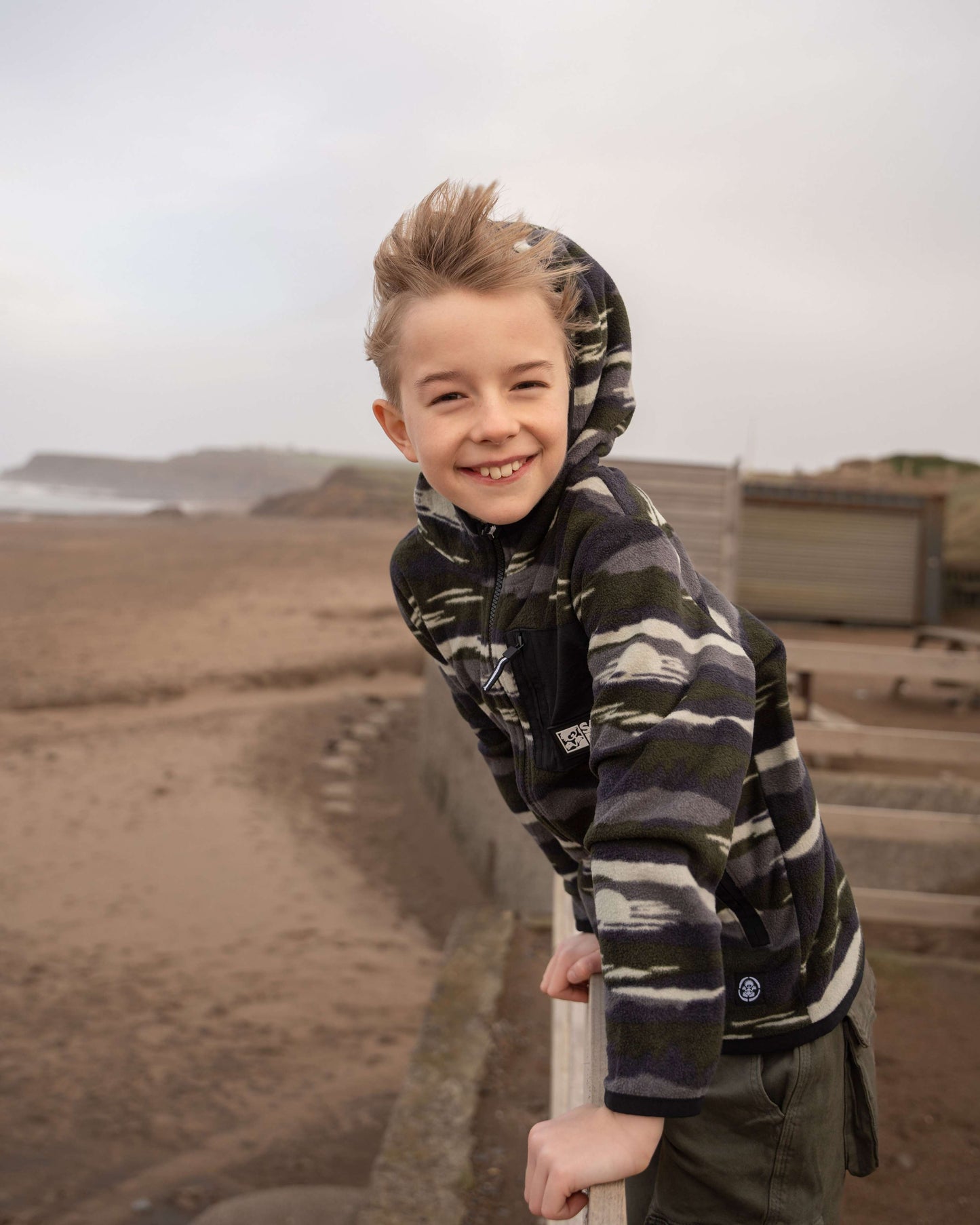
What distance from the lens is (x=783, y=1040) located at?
1.28 meters

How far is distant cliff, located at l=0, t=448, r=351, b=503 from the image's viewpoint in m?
87.1

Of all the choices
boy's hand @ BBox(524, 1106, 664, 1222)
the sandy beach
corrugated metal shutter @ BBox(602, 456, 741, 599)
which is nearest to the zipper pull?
boy's hand @ BBox(524, 1106, 664, 1222)

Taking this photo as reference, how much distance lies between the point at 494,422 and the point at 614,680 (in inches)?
13.6

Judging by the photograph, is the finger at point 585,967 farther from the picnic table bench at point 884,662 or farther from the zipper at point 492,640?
the picnic table bench at point 884,662

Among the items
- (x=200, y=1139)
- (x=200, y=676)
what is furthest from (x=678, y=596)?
(x=200, y=676)

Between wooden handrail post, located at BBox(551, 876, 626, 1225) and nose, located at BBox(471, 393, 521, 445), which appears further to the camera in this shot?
nose, located at BBox(471, 393, 521, 445)

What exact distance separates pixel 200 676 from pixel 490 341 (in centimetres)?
1077

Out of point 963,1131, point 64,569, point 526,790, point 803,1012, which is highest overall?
point 526,790

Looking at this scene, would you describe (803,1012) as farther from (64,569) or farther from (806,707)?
(64,569)

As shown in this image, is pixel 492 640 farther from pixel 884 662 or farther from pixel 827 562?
pixel 827 562

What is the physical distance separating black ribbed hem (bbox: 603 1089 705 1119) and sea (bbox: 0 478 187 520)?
1553 inches

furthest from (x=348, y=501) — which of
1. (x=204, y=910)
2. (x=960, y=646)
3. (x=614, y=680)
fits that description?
(x=614, y=680)

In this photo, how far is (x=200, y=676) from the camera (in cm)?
1147

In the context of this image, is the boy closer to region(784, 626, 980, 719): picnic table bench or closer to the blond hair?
the blond hair
